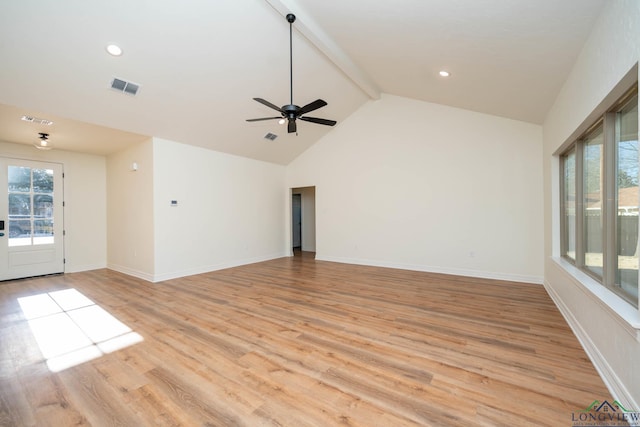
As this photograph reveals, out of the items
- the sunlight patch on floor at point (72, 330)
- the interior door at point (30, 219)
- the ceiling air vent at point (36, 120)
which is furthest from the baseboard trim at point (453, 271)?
the interior door at point (30, 219)

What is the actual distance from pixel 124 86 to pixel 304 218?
21.4 ft

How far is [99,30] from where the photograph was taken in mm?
3035

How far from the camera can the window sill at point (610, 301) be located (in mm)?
1729

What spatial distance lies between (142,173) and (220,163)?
5.17ft

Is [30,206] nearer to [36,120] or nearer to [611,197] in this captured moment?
[36,120]

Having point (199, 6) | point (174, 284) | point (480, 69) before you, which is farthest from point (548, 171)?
point (174, 284)

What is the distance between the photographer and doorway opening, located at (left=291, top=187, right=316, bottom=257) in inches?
372

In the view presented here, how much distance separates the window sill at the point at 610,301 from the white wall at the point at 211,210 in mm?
6086

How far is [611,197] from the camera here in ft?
7.70

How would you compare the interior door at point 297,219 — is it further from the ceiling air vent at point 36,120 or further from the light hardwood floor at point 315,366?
the ceiling air vent at point 36,120

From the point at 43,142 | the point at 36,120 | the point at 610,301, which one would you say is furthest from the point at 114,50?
the point at 610,301

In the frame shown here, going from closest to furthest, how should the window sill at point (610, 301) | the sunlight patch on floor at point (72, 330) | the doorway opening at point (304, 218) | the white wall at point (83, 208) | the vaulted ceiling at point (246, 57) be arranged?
the window sill at point (610, 301), the sunlight patch on floor at point (72, 330), the vaulted ceiling at point (246, 57), the white wall at point (83, 208), the doorway opening at point (304, 218)

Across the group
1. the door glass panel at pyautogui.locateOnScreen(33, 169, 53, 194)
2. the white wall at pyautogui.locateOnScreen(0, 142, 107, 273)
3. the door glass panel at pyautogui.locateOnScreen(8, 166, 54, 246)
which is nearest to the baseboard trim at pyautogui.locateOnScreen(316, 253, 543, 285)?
the white wall at pyautogui.locateOnScreen(0, 142, 107, 273)

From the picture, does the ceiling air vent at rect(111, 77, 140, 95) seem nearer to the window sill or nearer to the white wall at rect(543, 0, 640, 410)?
the white wall at rect(543, 0, 640, 410)
